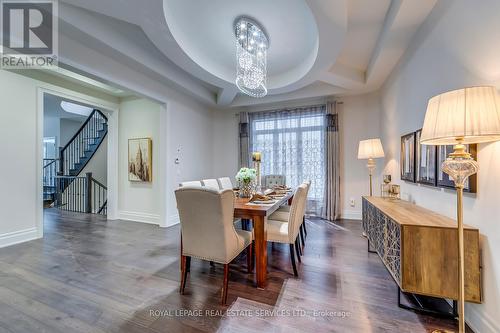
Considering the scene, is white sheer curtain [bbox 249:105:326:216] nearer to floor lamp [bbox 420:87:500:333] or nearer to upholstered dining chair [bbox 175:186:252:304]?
upholstered dining chair [bbox 175:186:252:304]

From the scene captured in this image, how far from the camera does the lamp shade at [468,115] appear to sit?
1.14 metres

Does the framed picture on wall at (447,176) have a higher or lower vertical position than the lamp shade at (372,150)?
lower

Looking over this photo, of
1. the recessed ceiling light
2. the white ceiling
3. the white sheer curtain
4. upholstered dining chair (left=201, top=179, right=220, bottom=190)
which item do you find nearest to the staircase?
the recessed ceiling light

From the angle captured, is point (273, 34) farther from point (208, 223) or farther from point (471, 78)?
point (208, 223)

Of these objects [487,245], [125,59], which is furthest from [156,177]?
[487,245]

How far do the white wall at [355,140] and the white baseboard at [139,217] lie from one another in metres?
4.04

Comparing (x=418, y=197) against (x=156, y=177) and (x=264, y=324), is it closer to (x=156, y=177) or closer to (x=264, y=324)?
(x=264, y=324)

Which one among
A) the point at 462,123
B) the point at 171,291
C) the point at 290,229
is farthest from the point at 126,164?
the point at 462,123

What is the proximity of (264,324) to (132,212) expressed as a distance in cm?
416

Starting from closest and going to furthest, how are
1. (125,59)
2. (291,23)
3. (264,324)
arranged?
1. (264,324)
2. (291,23)
3. (125,59)

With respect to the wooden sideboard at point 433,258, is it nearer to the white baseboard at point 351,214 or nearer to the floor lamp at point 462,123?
the floor lamp at point 462,123

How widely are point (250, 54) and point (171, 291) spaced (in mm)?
3145

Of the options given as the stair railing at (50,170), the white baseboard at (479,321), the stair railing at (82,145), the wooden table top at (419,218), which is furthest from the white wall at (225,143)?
the stair railing at (50,170)

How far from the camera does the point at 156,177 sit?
4.52m
